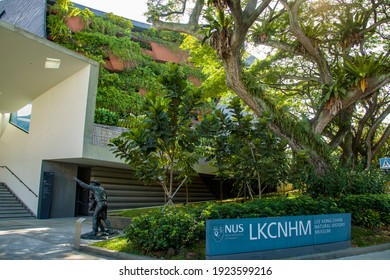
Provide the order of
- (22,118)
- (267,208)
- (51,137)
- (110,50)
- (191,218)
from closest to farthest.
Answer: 1. (191,218)
2. (267,208)
3. (51,137)
4. (22,118)
5. (110,50)

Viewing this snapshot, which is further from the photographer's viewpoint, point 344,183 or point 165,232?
point 344,183

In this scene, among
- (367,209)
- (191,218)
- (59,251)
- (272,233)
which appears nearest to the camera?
(272,233)

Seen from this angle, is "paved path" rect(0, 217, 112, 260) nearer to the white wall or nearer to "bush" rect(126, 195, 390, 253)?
"bush" rect(126, 195, 390, 253)

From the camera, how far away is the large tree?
39.5 ft

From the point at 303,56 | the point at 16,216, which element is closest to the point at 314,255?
the point at 303,56

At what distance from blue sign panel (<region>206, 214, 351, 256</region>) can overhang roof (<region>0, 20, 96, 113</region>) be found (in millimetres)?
10260

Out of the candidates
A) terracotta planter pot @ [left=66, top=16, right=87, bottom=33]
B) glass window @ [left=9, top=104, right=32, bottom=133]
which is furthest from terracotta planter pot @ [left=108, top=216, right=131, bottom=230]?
terracotta planter pot @ [left=66, top=16, right=87, bottom=33]

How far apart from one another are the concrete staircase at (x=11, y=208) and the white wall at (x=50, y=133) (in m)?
0.27

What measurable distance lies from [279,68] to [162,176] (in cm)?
1083

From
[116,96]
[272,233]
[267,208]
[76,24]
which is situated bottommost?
[272,233]

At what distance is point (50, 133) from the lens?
16797 millimetres

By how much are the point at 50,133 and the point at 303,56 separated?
469 inches

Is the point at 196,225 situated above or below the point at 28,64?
below

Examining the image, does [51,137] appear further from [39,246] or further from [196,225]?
[196,225]
